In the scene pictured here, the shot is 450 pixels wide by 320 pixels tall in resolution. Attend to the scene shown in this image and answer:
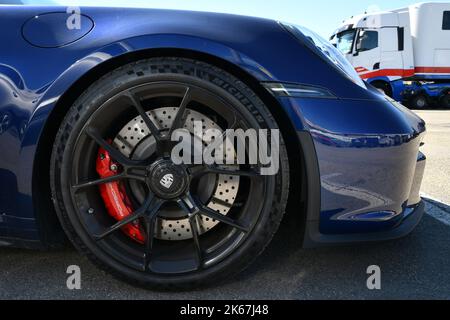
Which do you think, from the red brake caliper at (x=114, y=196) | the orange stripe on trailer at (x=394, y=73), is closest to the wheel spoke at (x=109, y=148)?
the red brake caliper at (x=114, y=196)

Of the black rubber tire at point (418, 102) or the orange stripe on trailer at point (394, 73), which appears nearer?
the orange stripe on trailer at point (394, 73)

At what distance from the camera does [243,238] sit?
161cm

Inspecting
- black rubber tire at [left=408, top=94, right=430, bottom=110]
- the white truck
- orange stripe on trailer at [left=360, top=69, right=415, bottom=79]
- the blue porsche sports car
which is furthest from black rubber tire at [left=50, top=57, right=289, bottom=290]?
black rubber tire at [left=408, top=94, right=430, bottom=110]

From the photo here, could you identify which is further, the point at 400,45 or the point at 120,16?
the point at 400,45

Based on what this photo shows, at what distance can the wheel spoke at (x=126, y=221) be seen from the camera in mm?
1599

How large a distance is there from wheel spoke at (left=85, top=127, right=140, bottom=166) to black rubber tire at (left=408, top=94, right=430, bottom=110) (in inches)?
537

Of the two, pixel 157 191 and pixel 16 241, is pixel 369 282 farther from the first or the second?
pixel 16 241

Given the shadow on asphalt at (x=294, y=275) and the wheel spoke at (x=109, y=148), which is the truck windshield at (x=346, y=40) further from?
the wheel spoke at (x=109, y=148)

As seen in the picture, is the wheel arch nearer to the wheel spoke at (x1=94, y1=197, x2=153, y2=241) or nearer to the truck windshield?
the wheel spoke at (x1=94, y1=197, x2=153, y2=241)

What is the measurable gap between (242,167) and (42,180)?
33.5 inches

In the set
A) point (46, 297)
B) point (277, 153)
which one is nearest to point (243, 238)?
point (277, 153)

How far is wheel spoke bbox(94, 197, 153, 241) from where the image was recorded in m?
1.60

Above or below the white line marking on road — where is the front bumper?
above

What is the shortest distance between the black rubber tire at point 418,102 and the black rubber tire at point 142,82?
13.4 meters
